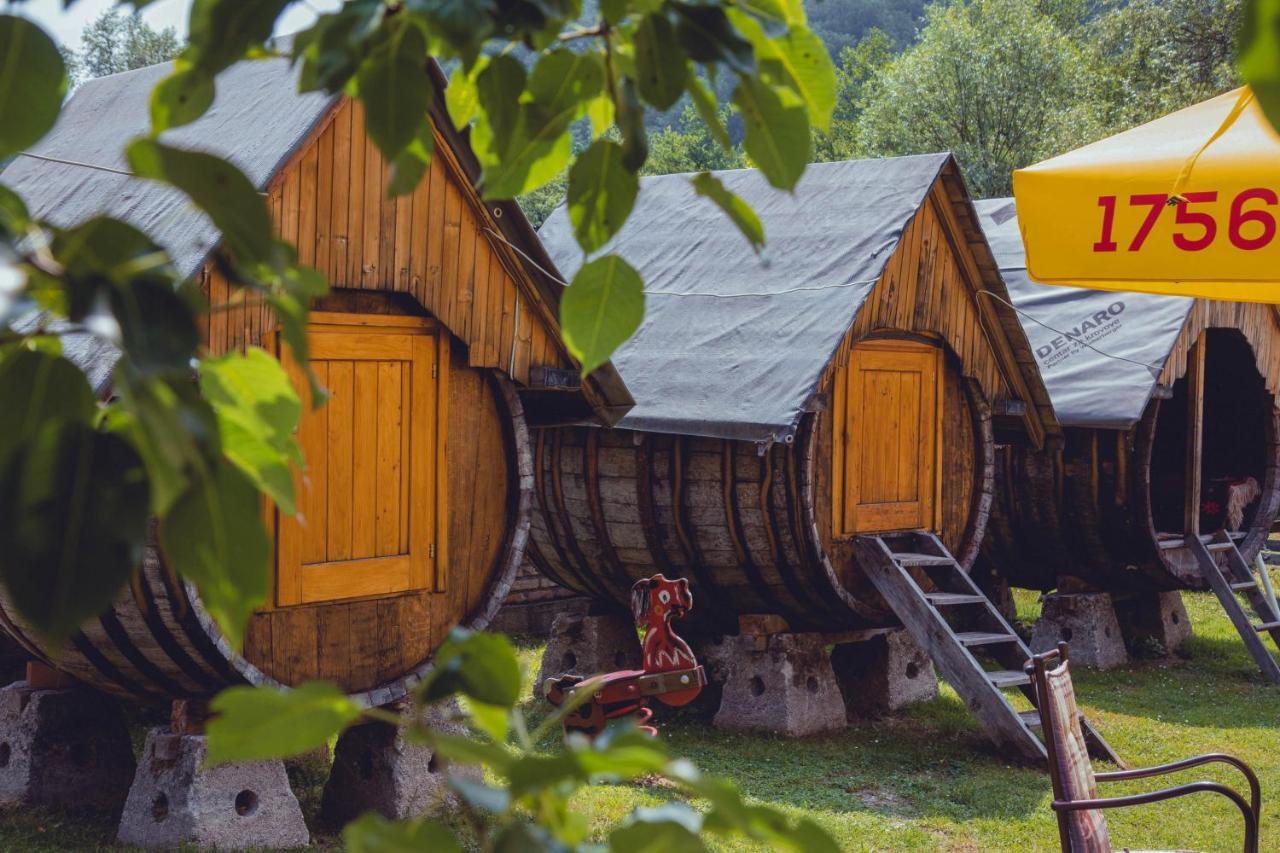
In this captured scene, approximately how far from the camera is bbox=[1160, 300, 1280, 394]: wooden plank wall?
34.7ft

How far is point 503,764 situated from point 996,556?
37.2ft

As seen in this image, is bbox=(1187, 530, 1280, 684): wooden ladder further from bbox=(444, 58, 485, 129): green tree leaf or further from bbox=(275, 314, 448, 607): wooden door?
bbox=(444, 58, 485, 129): green tree leaf

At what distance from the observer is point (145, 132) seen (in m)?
4.71

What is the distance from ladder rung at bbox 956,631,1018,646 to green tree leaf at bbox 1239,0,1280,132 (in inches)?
307

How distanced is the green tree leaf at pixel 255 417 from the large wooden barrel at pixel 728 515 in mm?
6923

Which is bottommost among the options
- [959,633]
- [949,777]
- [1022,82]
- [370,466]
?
[949,777]

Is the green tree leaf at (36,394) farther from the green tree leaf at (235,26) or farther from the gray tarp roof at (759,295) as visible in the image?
the gray tarp roof at (759,295)

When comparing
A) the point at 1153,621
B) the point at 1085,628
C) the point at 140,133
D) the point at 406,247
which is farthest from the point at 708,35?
the point at 1153,621

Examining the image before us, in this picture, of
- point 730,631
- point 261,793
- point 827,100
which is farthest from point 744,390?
point 827,100

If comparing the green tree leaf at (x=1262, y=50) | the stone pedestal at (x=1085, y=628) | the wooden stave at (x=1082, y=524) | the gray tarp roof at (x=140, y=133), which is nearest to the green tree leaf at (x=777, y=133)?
the green tree leaf at (x=1262, y=50)

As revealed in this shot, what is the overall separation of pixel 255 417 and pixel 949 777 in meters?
7.57

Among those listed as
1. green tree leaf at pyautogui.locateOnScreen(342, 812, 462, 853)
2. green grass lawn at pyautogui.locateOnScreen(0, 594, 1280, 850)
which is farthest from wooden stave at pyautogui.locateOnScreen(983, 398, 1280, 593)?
green tree leaf at pyautogui.locateOnScreen(342, 812, 462, 853)

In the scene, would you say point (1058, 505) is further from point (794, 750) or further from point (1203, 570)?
point (794, 750)

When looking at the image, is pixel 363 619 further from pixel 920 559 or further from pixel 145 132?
pixel 920 559
